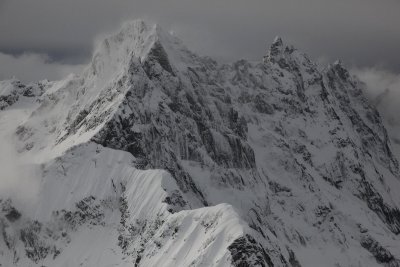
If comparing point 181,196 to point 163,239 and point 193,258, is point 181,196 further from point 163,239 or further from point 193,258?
point 193,258

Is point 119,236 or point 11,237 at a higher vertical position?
point 119,236

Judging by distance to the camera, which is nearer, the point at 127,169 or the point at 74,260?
the point at 74,260

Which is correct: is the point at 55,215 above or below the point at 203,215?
below

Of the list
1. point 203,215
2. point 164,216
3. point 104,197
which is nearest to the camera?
point 203,215

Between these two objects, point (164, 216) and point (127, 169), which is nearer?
point (164, 216)

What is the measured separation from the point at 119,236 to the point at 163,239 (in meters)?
25.8

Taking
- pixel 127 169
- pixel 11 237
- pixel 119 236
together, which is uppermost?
pixel 127 169

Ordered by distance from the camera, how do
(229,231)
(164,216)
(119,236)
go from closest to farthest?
(229,231), (164,216), (119,236)

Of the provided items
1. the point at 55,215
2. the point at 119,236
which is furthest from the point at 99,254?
the point at 55,215

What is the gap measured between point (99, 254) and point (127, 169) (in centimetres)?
2773

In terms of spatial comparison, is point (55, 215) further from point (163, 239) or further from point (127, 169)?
point (163, 239)

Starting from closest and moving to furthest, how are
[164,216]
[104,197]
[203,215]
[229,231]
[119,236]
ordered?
[229,231], [203,215], [164,216], [119,236], [104,197]

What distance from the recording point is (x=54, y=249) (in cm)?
18788

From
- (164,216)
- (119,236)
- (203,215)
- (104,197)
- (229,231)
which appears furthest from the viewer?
(104,197)
